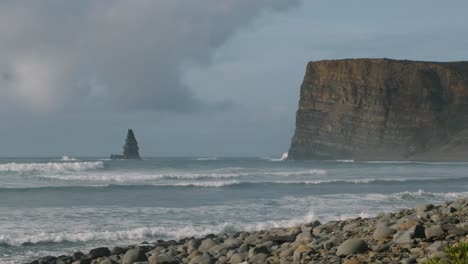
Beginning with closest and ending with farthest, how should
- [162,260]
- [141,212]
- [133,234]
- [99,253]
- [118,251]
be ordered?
[162,260], [99,253], [118,251], [133,234], [141,212]

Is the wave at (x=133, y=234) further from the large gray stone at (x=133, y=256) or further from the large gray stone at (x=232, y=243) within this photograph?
the large gray stone at (x=232, y=243)

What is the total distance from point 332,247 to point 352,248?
0.59 metres

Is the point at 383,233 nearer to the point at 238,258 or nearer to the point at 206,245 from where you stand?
the point at 238,258

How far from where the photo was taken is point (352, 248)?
25.1 feet

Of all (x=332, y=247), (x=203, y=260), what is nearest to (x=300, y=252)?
(x=332, y=247)

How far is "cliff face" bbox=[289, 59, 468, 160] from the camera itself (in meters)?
94.2

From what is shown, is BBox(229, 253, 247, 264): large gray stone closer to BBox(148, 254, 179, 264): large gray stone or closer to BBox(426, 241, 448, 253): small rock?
BBox(148, 254, 179, 264): large gray stone

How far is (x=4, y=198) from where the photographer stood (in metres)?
24.5

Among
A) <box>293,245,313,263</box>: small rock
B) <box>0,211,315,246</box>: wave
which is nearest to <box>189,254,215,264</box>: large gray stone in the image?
<box>293,245,313,263</box>: small rock

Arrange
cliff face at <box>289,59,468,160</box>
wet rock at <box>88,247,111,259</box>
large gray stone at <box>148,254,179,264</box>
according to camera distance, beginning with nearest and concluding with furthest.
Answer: large gray stone at <box>148,254,179,264</box> < wet rock at <box>88,247,111,259</box> < cliff face at <box>289,59,468,160</box>

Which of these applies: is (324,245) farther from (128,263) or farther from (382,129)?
(382,129)

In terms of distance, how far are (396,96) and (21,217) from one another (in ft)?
277

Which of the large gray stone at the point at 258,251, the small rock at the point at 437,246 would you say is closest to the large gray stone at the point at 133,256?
the large gray stone at the point at 258,251

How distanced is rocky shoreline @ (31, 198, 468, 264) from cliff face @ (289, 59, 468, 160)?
277 feet
